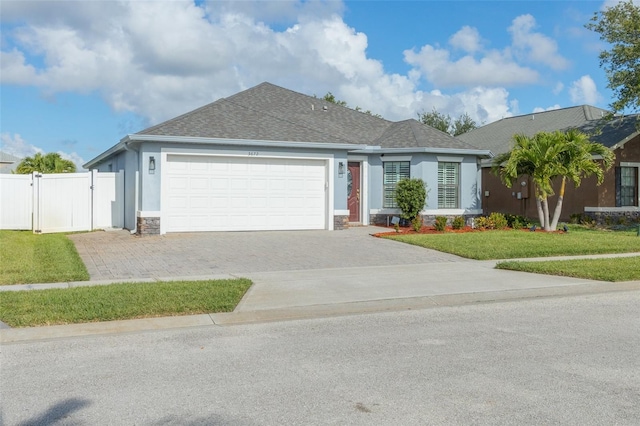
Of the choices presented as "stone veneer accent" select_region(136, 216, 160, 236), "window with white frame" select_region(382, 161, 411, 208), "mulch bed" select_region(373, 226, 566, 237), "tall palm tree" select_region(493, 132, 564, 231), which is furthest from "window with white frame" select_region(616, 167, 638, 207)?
"stone veneer accent" select_region(136, 216, 160, 236)

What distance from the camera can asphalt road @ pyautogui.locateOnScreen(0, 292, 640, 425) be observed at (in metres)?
4.30

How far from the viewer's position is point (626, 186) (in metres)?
22.6

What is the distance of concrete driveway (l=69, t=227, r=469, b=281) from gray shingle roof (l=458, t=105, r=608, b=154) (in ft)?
41.7

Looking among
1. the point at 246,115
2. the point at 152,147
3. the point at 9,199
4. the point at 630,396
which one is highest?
the point at 246,115

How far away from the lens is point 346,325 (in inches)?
283

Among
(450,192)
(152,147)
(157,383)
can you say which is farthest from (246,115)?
(157,383)

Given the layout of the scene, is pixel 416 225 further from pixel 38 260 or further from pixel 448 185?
pixel 38 260

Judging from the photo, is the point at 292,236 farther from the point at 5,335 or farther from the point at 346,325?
the point at 5,335

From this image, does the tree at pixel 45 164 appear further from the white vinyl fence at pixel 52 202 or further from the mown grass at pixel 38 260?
the mown grass at pixel 38 260

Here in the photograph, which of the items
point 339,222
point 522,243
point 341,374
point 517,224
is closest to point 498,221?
point 517,224

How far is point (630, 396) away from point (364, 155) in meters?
17.1

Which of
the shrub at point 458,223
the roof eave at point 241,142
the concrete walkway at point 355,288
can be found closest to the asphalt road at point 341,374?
the concrete walkway at point 355,288

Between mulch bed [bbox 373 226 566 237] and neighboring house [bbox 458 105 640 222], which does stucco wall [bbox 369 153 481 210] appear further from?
neighboring house [bbox 458 105 640 222]

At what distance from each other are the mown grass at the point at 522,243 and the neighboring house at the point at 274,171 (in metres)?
3.67
